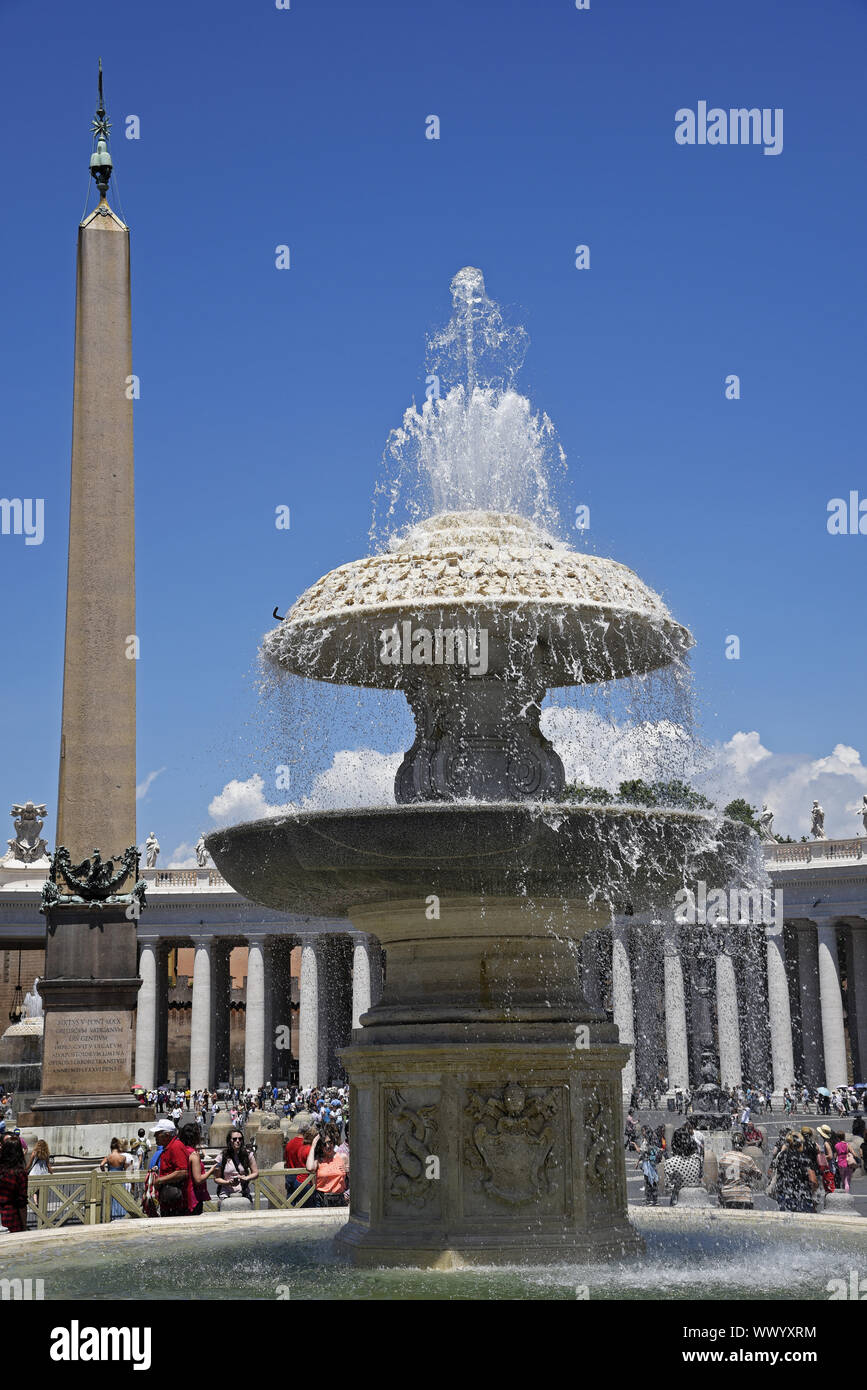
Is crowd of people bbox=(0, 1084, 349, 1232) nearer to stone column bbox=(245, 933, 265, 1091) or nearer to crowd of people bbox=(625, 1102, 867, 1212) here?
crowd of people bbox=(625, 1102, 867, 1212)

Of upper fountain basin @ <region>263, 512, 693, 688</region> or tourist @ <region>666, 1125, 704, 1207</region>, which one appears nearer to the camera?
upper fountain basin @ <region>263, 512, 693, 688</region>

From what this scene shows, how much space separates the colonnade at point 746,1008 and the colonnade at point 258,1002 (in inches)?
585

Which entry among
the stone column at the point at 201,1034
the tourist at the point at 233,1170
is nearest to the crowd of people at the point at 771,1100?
the stone column at the point at 201,1034

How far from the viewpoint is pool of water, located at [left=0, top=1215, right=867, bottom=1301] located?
9.77 metres

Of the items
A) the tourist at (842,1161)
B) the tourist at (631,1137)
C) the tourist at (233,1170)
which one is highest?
the tourist at (233,1170)

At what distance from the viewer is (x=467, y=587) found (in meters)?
11.5

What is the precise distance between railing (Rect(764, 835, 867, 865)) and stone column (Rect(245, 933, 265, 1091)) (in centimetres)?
2960

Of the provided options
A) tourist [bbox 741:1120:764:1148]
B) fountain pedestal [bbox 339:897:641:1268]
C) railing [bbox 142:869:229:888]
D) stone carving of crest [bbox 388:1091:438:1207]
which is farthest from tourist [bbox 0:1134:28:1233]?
railing [bbox 142:869:229:888]

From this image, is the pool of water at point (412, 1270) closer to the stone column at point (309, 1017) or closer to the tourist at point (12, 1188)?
the tourist at point (12, 1188)

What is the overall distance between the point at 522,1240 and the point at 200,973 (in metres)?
77.4

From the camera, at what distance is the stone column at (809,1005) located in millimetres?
79625

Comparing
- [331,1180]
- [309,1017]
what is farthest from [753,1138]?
[309,1017]
